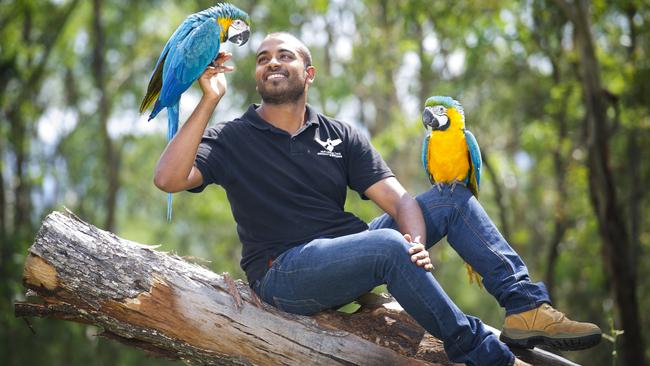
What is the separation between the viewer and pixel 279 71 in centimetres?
280

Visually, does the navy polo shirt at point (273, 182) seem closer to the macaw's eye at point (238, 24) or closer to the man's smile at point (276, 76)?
the man's smile at point (276, 76)

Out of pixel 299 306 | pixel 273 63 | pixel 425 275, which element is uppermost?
pixel 273 63

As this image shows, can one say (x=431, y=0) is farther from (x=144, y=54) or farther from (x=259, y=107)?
(x=144, y=54)

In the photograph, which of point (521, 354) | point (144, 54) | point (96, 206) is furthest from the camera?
point (96, 206)

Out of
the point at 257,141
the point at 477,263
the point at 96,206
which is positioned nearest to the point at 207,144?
the point at 257,141

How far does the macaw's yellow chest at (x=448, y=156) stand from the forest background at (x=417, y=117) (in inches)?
105

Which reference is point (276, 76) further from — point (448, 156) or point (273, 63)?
point (448, 156)

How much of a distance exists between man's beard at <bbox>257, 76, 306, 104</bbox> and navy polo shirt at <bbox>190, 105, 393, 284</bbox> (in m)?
0.10

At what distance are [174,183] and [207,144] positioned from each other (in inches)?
10.8

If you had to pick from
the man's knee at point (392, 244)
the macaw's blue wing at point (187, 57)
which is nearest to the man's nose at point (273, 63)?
the macaw's blue wing at point (187, 57)

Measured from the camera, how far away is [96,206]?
14977 millimetres

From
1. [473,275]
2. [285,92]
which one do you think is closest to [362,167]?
[285,92]

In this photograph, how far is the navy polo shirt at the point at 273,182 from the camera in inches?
106

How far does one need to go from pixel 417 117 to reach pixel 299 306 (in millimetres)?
6395
